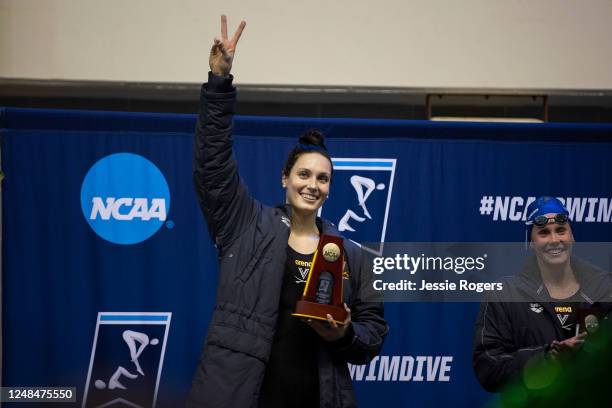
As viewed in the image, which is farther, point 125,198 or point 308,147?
point 125,198

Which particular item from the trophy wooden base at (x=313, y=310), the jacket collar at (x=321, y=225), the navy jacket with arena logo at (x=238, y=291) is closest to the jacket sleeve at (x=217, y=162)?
the navy jacket with arena logo at (x=238, y=291)

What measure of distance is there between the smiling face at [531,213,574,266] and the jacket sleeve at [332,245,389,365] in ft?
2.18

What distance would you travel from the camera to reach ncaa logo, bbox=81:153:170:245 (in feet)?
13.0

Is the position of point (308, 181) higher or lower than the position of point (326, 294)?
higher

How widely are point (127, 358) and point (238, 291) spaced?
1.76 meters

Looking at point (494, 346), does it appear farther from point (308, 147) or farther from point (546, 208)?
point (308, 147)

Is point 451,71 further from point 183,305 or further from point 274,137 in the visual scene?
point 183,305

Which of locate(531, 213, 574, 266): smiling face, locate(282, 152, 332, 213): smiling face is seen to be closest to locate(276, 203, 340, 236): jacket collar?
locate(282, 152, 332, 213): smiling face

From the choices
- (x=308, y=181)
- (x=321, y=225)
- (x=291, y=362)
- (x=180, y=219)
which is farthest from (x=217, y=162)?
(x=180, y=219)

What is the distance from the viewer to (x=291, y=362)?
2354 millimetres

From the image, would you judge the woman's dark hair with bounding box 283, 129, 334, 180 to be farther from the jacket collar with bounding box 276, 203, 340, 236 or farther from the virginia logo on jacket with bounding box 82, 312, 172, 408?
the virginia logo on jacket with bounding box 82, 312, 172, 408

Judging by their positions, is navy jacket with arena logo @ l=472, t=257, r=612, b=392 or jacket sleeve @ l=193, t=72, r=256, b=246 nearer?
jacket sleeve @ l=193, t=72, r=256, b=246

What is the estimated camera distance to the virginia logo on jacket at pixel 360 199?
4078 mm

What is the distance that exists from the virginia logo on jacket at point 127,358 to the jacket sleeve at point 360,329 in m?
1.64
